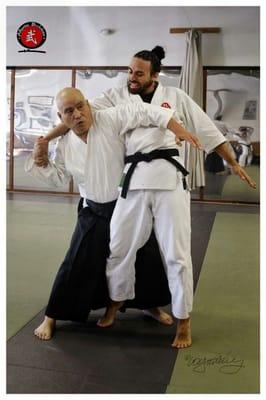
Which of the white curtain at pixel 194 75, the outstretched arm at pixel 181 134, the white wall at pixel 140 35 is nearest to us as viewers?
the outstretched arm at pixel 181 134

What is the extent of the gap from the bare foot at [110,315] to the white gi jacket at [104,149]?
602mm

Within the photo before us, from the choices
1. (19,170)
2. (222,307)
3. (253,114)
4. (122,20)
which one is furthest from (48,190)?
(222,307)

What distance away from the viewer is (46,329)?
2.48 m

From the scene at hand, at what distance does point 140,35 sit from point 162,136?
195 inches

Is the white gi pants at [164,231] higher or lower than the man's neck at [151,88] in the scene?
lower

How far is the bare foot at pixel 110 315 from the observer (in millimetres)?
2602

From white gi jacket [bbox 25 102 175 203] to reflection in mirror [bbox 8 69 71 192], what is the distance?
4.77 meters

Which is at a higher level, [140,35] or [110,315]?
[140,35]

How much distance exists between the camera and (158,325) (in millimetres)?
2643

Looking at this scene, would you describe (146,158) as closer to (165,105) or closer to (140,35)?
(165,105)

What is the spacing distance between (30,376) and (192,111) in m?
1.52

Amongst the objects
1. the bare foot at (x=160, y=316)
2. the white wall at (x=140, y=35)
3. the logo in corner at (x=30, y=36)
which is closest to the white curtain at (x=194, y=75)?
the white wall at (x=140, y=35)

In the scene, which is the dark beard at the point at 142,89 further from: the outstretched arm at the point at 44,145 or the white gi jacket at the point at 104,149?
the outstretched arm at the point at 44,145

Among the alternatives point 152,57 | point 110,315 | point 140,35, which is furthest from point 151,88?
point 140,35
